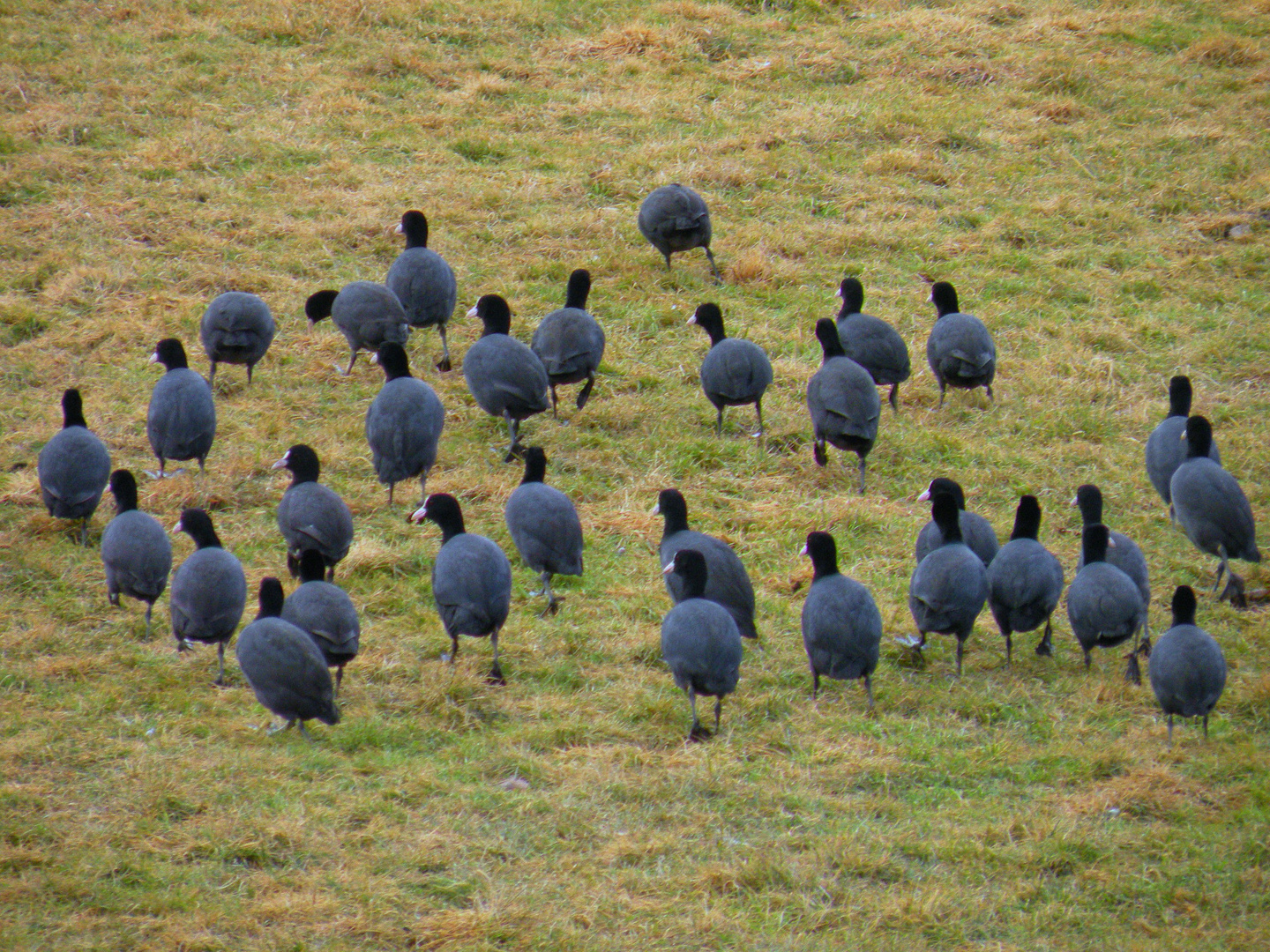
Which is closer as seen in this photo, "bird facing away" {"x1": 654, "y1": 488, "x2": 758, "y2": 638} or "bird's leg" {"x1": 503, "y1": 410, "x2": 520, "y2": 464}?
"bird facing away" {"x1": 654, "y1": 488, "x2": 758, "y2": 638}

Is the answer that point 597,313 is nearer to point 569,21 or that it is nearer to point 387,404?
point 387,404

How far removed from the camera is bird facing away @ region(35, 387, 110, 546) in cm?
691

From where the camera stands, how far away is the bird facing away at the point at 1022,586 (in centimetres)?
648

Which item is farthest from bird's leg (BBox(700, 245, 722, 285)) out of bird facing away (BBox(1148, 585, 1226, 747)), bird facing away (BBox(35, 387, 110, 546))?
bird facing away (BBox(1148, 585, 1226, 747))

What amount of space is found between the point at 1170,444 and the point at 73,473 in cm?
658

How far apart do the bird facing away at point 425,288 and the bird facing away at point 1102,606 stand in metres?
4.84

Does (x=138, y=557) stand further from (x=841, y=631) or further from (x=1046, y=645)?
(x=1046, y=645)

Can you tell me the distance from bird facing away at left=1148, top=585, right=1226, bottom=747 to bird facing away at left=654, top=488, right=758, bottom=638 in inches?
77.4

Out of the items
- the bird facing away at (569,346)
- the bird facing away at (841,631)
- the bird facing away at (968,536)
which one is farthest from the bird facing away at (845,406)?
the bird facing away at (841,631)

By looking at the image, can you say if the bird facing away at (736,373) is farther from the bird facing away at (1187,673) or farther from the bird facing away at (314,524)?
the bird facing away at (1187,673)

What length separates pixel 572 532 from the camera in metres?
6.88

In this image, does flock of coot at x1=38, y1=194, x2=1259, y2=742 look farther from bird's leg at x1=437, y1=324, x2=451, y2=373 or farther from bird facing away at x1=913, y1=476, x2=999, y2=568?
bird's leg at x1=437, y1=324, x2=451, y2=373

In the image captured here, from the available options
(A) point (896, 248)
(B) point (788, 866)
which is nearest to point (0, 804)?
(B) point (788, 866)

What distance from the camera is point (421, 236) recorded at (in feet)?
32.6
